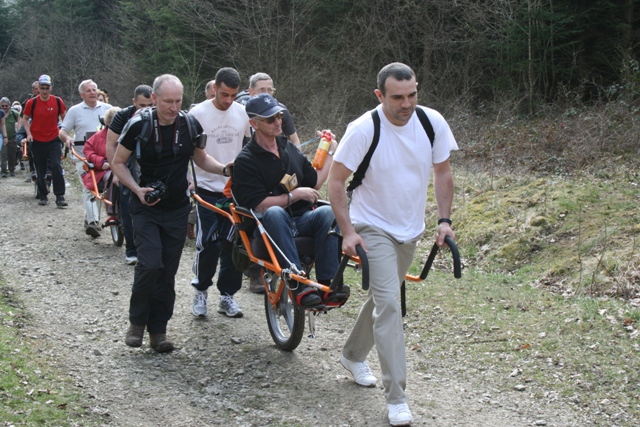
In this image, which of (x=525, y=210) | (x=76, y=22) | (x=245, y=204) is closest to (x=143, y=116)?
(x=245, y=204)

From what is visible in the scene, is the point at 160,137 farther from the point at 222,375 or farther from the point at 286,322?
the point at 222,375

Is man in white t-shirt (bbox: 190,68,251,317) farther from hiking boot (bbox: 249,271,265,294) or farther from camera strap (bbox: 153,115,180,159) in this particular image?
camera strap (bbox: 153,115,180,159)

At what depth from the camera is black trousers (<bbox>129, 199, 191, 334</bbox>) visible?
20.4 ft

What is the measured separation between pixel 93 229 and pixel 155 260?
18.9ft

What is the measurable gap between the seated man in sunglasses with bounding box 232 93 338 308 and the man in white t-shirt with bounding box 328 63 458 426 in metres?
0.77

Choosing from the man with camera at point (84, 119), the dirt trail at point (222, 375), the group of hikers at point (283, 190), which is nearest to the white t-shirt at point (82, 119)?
the man with camera at point (84, 119)

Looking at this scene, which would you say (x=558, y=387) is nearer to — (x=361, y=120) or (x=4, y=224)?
(x=361, y=120)

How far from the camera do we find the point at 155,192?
6.11 m

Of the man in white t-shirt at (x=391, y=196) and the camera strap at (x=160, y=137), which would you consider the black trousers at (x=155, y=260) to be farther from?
the man in white t-shirt at (x=391, y=196)

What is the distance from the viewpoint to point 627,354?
19.7 feet

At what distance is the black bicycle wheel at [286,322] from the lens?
6156 millimetres

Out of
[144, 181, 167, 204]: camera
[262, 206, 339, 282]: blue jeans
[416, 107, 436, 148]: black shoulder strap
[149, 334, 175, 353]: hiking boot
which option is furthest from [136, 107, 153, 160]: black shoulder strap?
[416, 107, 436, 148]: black shoulder strap

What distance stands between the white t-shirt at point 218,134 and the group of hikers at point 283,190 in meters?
0.01

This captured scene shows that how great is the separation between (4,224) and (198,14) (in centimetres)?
1455
